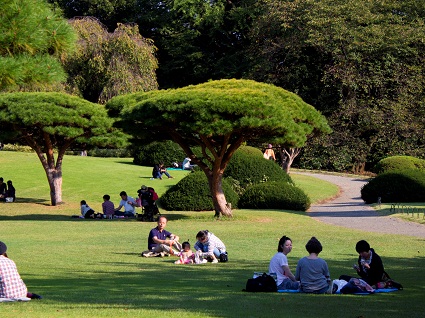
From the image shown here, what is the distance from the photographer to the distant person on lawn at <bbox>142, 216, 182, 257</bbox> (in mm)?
18750

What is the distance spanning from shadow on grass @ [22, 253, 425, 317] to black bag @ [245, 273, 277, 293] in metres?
0.23

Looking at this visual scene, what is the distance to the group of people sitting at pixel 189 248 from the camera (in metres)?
17.3

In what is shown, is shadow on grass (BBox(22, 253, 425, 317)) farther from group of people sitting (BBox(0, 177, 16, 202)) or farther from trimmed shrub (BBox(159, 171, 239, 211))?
group of people sitting (BBox(0, 177, 16, 202))

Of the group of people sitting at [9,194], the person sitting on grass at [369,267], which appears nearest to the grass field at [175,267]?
the person sitting on grass at [369,267]

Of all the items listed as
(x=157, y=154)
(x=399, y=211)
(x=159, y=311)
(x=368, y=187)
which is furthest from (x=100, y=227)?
(x=157, y=154)

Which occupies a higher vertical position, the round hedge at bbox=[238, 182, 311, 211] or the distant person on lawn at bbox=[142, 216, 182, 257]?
the round hedge at bbox=[238, 182, 311, 211]

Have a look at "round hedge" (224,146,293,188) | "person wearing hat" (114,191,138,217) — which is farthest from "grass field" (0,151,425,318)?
"round hedge" (224,146,293,188)

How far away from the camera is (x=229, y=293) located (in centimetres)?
1237

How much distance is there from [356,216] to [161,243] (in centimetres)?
1467

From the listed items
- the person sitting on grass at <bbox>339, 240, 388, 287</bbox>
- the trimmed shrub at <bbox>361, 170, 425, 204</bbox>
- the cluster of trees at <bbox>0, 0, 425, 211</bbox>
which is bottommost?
the person sitting on grass at <bbox>339, 240, 388, 287</bbox>

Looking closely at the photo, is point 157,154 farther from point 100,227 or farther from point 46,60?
point 46,60

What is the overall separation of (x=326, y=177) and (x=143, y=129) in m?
24.0

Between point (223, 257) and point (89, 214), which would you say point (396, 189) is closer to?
point (89, 214)

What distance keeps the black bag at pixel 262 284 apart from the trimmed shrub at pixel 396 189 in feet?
82.0
